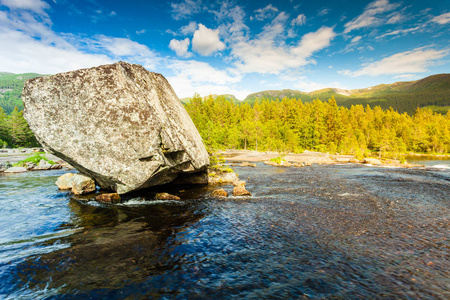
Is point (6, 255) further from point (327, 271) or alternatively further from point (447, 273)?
point (447, 273)

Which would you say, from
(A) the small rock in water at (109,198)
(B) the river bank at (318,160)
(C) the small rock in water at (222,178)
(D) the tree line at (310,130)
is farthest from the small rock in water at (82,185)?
(D) the tree line at (310,130)

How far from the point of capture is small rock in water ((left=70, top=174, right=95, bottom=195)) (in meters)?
18.1

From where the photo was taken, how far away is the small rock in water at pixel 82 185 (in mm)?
18125

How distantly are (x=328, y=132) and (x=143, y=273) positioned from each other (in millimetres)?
103896

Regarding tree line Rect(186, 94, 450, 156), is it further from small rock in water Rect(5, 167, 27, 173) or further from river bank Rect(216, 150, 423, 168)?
small rock in water Rect(5, 167, 27, 173)

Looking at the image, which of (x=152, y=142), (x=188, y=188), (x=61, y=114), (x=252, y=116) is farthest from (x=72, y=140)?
(x=252, y=116)

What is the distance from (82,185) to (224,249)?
15.6 meters

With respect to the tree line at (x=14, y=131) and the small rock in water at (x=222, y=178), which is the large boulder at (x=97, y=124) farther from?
the tree line at (x=14, y=131)

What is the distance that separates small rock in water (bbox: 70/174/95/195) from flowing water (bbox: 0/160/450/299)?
182cm

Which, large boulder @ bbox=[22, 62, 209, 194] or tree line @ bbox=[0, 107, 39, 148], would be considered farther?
tree line @ bbox=[0, 107, 39, 148]

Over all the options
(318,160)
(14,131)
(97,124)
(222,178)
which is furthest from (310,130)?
(14,131)

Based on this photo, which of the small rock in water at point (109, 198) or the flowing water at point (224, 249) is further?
the small rock in water at point (109, 198)

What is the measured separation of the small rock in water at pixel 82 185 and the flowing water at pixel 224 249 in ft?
5.96

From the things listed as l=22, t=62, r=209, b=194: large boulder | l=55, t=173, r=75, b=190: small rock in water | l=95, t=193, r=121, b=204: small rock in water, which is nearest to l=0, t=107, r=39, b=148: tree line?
l=55, t=173, r=75, b=190: small rock in water
